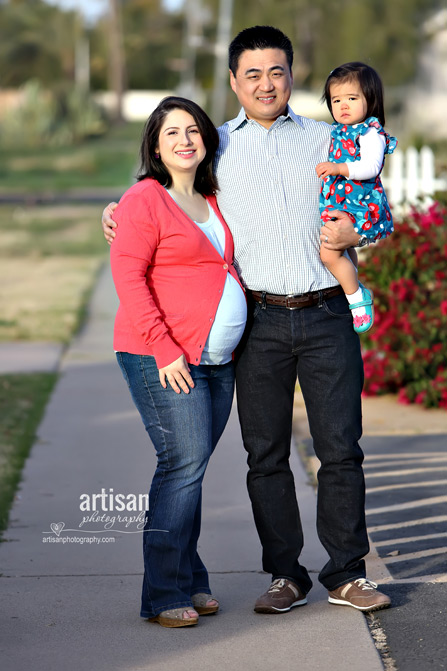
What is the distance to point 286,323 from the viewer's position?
379 cm

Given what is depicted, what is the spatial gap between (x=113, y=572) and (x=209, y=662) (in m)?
0.97

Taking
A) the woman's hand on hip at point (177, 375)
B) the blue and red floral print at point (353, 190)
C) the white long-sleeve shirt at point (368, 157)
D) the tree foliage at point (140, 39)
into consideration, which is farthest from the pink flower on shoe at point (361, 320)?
the tree foliage at point (140, 39)

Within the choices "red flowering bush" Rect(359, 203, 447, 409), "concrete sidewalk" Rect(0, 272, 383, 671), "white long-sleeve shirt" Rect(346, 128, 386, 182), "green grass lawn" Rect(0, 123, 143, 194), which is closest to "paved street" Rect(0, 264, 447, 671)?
"concrete sidewalk" Rect(0, 272, 383, 671)

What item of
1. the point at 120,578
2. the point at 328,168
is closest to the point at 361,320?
the point at 328,168

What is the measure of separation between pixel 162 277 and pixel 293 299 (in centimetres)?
49

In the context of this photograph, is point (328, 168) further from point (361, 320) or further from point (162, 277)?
point (162, 277)

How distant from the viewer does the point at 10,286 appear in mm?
12375

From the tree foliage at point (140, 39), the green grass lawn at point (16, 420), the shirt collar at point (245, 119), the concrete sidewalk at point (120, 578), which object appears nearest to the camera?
the concrete sidewalk at point (120, 578)

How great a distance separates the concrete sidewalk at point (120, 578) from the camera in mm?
3488

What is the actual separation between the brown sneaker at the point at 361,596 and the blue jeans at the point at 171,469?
57 cm

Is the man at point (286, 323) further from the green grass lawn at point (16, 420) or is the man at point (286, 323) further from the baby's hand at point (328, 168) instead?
the green grass lawn at point (16, 420)

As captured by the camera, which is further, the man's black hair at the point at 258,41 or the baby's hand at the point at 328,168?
the man's black hair at the point at 258,41

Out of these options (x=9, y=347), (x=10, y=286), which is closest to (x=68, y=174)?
(x=10, y=286)

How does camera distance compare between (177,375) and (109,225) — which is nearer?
(177,375)
